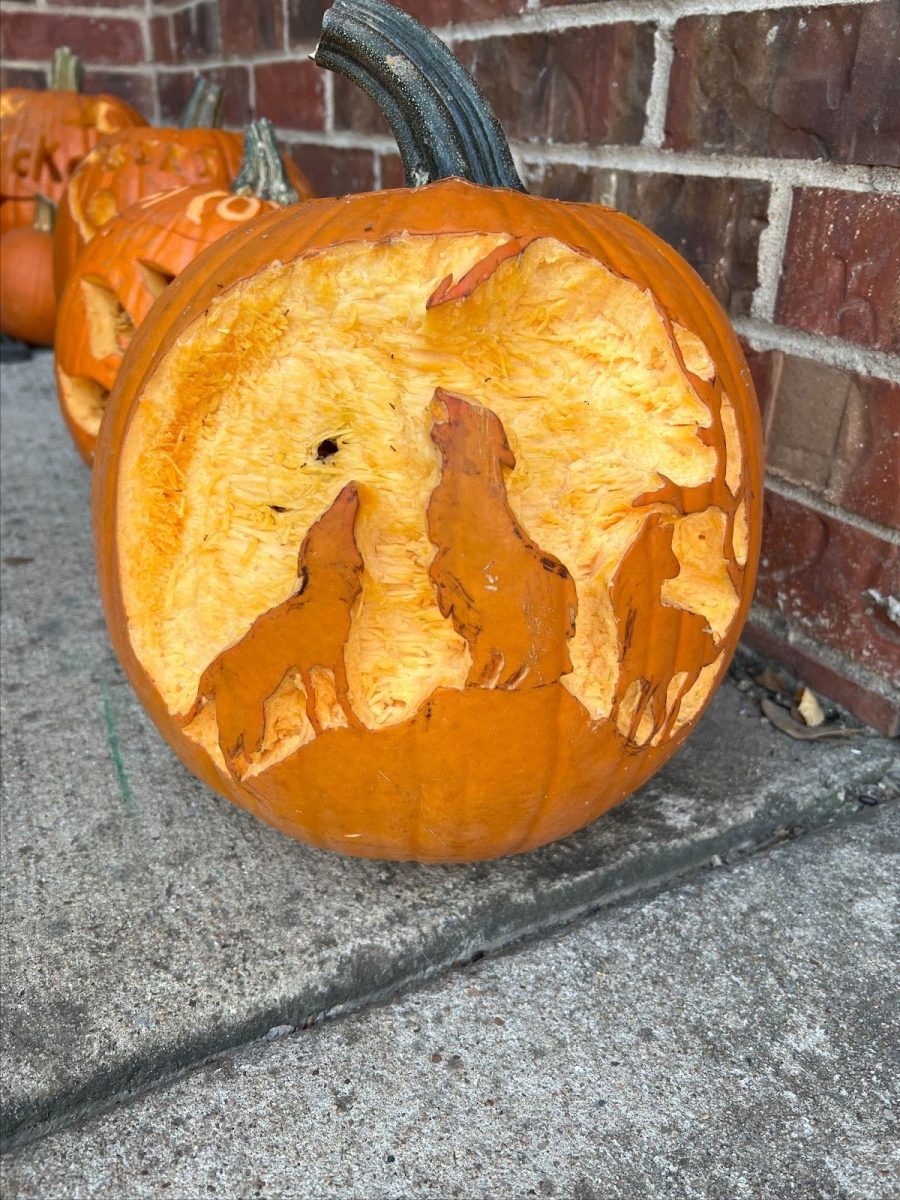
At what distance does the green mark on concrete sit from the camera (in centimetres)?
113

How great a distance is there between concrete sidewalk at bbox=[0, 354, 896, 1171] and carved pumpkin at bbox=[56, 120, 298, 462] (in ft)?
1.75

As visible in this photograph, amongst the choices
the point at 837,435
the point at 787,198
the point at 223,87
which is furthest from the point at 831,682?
the point at 223,87

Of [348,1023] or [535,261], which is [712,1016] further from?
[535,261]

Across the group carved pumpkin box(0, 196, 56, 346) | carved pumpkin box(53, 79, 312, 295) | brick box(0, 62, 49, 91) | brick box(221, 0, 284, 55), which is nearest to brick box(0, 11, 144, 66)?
brick box(0, 62, 49, 91)

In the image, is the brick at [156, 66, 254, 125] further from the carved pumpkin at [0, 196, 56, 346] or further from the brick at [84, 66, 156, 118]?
the carved pumpkin at [0, 196, 56, 346]

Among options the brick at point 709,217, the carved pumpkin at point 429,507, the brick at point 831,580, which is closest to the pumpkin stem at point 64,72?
the brick at point 709,217

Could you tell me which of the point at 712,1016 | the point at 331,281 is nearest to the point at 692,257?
the point at 331,281

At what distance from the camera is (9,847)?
3.39ft

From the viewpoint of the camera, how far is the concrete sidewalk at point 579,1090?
0.74 metres

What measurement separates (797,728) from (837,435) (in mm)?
375

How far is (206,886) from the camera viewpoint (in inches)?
39.1

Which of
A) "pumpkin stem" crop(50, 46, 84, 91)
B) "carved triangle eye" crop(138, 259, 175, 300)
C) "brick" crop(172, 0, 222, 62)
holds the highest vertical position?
"brick" crop(172, 0, 222, 62)

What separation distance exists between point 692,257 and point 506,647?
80 cm

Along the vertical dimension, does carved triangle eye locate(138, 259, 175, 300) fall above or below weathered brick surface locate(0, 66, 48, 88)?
below
